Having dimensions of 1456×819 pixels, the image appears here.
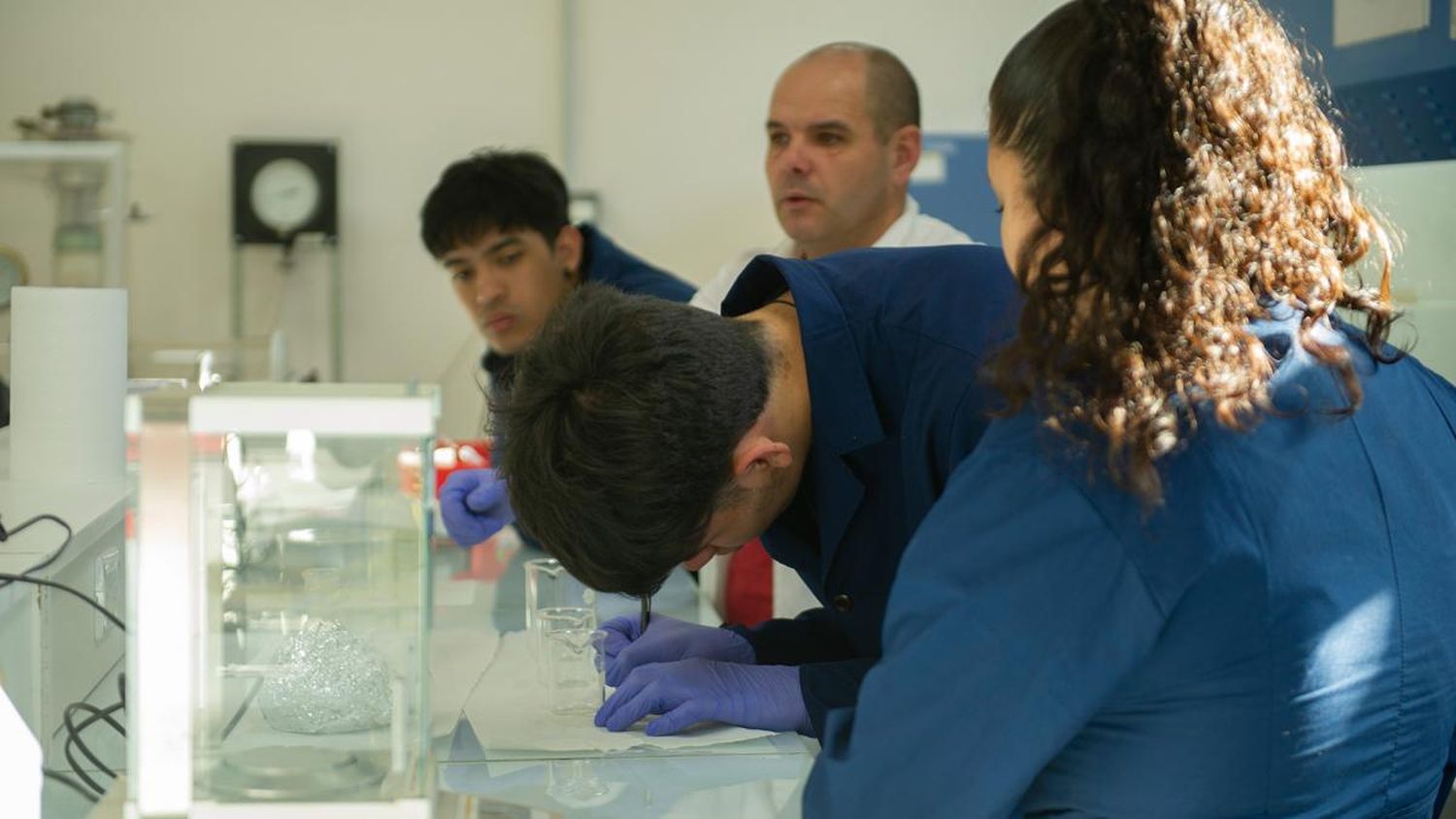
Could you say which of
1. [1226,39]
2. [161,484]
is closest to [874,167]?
[1226,39]

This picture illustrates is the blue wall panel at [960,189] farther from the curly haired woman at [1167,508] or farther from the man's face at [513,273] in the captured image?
the curly haired woman at [1167,508]

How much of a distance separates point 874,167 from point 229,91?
1.95 meters

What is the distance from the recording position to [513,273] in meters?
2.65

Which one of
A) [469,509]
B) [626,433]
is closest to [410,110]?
[469,509]

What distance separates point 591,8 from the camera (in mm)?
3941

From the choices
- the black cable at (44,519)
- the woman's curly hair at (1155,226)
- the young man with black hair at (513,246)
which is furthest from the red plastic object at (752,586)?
the woman's curly hair at (1155,226)

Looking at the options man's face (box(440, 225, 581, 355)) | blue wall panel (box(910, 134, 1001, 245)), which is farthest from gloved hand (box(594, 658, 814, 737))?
blue wall panel (box(910, 134, 1001, 245))

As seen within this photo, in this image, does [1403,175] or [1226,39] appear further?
[1403,175]

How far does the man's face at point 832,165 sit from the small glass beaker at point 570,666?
138cm

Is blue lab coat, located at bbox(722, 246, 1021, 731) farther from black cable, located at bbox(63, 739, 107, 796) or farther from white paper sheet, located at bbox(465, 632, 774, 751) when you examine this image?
black cable, located at bbox(63, 739, 107, 796)

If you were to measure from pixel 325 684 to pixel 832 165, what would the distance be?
1.82 meters

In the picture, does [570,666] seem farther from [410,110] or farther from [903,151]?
[410,110]

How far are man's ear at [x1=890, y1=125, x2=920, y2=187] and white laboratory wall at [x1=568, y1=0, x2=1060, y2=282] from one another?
1243 millimetres

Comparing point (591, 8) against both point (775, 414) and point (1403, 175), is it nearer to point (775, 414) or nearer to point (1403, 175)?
point (1403, 175)
